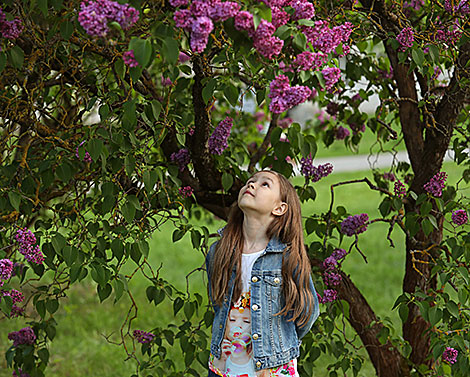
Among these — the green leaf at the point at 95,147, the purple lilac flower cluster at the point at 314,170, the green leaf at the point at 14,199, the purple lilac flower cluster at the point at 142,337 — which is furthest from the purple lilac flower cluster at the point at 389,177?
the green leaf at the point at 14,199

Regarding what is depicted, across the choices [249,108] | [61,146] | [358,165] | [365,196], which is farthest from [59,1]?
[358,165]

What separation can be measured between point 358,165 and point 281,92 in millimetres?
11279

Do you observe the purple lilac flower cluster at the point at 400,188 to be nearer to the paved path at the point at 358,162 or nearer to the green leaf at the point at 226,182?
the green leaf at the point at 226,182

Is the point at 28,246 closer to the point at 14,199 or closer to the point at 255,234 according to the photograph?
the point at 14,199

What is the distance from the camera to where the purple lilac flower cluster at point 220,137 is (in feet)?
7.90

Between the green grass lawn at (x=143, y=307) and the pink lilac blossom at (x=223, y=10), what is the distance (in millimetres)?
1440

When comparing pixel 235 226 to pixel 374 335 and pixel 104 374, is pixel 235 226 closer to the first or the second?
pixel 374 335

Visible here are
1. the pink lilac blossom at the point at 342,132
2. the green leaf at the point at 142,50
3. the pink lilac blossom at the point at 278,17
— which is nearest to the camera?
the green leaf at the point at 142,50

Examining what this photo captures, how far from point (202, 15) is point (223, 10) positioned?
4 cm

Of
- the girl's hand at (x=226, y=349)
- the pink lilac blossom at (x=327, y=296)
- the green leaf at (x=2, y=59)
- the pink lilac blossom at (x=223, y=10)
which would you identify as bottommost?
the girl's hand at (x=226, y=349)

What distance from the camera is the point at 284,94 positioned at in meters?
1.55

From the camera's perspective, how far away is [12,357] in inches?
111

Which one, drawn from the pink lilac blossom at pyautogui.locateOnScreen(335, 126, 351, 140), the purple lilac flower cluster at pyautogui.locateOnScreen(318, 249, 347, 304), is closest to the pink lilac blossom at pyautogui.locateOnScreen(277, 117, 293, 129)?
the pink lilac blossom at pyautogui.locateOnScreen(335, 126, 351, 140)

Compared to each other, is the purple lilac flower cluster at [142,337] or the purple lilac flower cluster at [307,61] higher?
the purple lilac flower cluster at [307,61]
